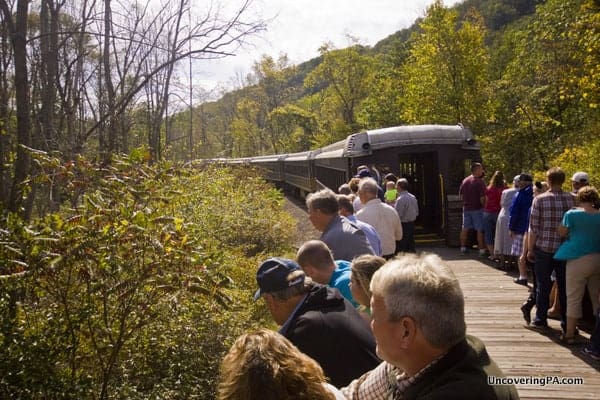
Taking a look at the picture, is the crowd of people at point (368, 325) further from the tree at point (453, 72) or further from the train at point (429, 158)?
the tree at point (453, 72)

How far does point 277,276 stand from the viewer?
2.97 meters

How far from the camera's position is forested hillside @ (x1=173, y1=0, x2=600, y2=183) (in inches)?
751

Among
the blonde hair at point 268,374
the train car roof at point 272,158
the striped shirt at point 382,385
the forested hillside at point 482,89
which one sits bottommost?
the striped shirt at point 382,385

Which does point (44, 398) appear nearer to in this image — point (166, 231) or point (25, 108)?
point (166, 231)

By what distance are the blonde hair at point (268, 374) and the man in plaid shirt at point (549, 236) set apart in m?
4.82

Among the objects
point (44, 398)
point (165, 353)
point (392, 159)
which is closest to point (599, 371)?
point (165, 353)

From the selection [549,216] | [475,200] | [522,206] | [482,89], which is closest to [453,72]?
[482,89]

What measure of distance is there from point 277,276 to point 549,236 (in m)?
4.24

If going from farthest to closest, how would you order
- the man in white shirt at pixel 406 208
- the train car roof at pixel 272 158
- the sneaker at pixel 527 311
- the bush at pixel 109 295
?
the train car roof at pixel 272 158
the man in white shirt at pixel 406 208
the sneaker at pixel 527 311
the bush at pixel 109 295

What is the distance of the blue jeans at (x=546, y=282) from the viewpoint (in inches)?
233

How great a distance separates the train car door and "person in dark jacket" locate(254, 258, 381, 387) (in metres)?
10.3

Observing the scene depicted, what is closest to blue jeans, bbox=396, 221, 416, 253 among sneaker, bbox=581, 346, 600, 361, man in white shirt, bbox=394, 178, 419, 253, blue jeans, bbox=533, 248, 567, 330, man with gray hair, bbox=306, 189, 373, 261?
man in white shirt, bbox=394, 178, 419, 253

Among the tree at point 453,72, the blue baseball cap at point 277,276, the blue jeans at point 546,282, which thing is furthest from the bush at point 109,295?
the tree at point 453,72

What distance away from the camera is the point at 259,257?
34.9 ft
